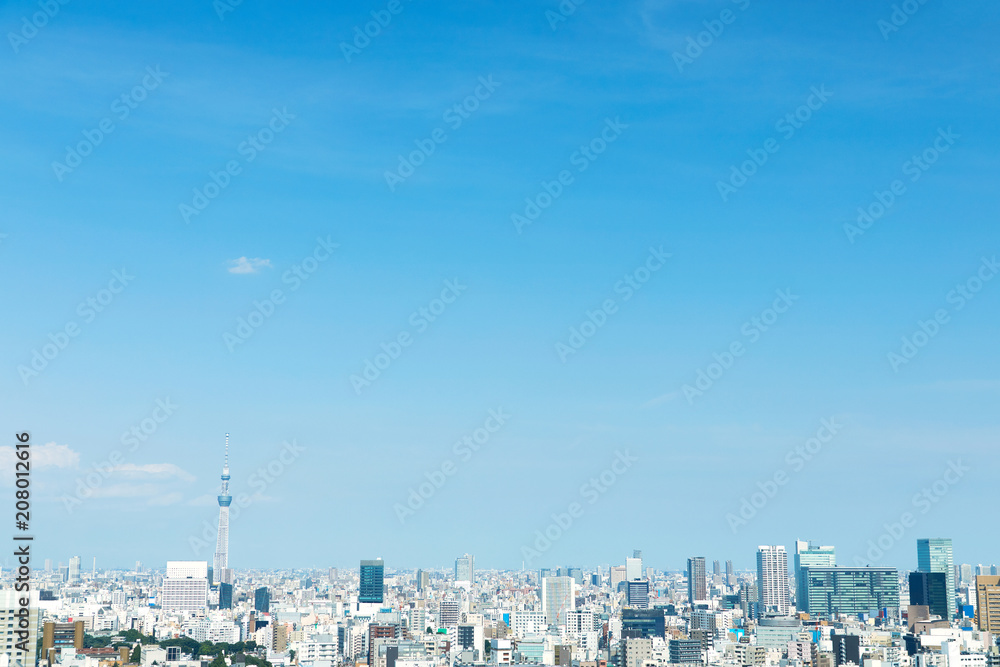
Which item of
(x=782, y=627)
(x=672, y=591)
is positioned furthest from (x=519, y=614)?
(x=672, y=591)

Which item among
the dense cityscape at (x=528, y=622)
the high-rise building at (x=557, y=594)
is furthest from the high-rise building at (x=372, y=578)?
the high-rise building at (x=557, y=594)

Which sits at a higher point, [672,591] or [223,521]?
[223,521]

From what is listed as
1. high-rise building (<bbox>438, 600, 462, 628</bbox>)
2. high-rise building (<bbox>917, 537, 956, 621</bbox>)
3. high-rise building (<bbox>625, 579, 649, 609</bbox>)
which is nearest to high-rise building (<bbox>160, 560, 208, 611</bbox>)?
high-rise building (<bbox>438, 600, 462, 628</bbox>)

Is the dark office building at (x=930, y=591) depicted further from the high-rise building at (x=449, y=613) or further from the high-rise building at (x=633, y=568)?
the high-rise building at (x=633, y=568)

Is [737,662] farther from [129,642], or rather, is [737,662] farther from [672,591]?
[672,591]

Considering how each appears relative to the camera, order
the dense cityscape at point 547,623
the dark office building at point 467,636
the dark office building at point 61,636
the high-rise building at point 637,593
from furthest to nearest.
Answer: the high-rise building at point 637,593 → the dark office building at point 467,636 → the dense cityscape at point 547,623 → the dark office building at point 61,636

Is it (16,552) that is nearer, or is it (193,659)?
(16,552)
